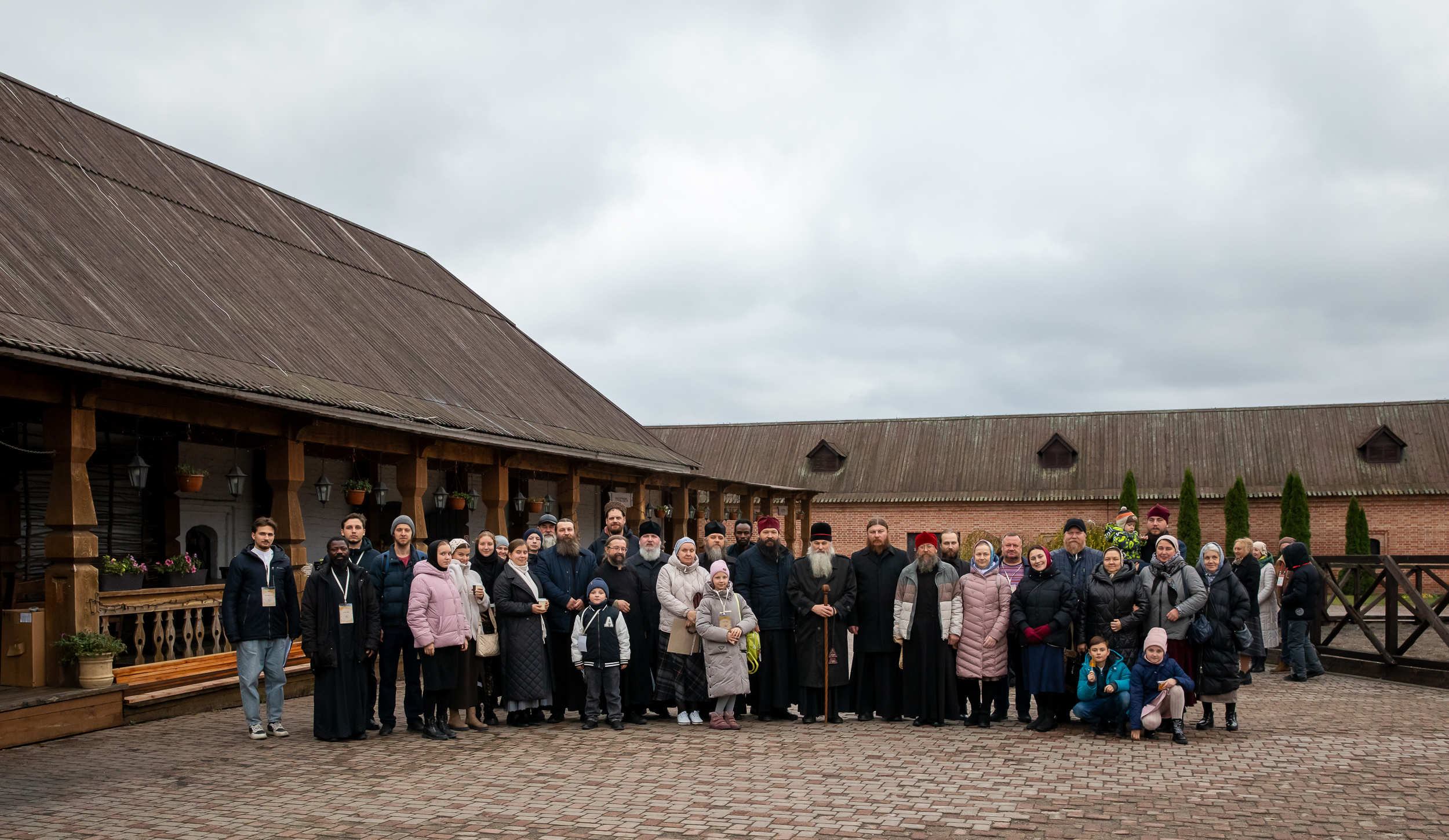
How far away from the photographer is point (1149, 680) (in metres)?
9.17

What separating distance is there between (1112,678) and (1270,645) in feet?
22.0

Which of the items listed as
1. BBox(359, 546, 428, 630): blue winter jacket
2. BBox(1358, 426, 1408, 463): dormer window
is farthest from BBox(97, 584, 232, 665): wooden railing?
BBox(1358, 426, 1408, 463): dormer window

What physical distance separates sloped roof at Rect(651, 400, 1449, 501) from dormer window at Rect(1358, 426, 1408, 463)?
0.90ft

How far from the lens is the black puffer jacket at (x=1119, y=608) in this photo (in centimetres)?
943

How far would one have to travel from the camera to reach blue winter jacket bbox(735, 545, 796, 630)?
10.4m

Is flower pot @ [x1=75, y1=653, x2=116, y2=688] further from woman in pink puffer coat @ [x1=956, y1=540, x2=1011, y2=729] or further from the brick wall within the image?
the brick wall

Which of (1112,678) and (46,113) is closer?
(1112,678)

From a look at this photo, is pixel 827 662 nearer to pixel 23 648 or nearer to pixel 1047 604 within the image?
pixel 1047 604

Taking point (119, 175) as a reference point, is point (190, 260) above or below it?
below

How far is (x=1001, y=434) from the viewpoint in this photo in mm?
41656

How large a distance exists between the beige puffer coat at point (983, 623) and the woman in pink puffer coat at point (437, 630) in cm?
418

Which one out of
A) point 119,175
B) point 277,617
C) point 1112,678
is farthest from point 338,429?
point 1112,678

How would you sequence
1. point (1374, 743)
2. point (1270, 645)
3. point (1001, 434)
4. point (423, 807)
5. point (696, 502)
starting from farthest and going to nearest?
point (1001, 434), point (696, 502), point (1270, 645), point (1374, 743), point (423, 807)

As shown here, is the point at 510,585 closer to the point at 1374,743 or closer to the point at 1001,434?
the point at 1374,743
